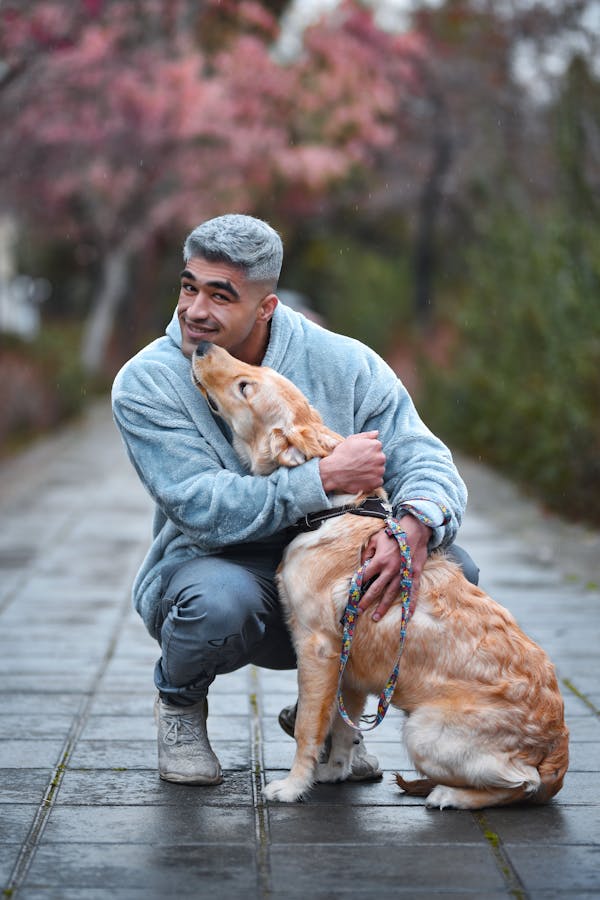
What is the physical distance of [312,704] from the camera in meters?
3.91

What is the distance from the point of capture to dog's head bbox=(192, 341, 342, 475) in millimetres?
4004

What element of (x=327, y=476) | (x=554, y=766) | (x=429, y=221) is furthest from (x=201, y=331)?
(x=429, y=221)

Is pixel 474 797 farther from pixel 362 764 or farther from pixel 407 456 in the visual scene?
pixel 407 456

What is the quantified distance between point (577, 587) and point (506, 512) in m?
3.37

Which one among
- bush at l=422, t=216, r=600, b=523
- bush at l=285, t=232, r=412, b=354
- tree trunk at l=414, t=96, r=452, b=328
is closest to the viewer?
bush at l=422, t=216, r=600, b=523

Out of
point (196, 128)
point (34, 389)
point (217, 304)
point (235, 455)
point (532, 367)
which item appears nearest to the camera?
point (217, 304)

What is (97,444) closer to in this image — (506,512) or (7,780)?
(506,512)

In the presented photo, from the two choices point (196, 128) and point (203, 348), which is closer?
point (203, 348)

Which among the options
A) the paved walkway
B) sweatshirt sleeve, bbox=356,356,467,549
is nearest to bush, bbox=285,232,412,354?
the paved walkway

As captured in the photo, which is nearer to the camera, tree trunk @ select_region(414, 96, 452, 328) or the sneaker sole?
the sneaker sole

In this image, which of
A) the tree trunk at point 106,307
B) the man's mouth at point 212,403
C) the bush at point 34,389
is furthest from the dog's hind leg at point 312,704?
the tree trunk at point 106,307

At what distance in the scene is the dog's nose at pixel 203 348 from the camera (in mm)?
4074

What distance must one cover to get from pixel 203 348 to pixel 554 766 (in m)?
1.68

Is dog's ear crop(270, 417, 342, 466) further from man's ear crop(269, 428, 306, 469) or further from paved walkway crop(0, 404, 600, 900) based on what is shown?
paved walkway crop(0, 404, 600, 900)
